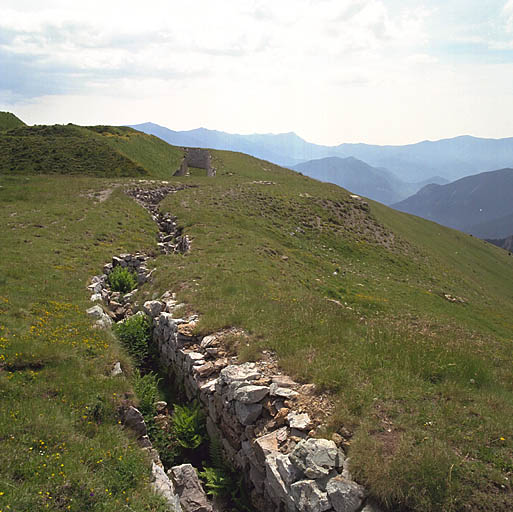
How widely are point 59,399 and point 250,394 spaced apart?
5.09 m

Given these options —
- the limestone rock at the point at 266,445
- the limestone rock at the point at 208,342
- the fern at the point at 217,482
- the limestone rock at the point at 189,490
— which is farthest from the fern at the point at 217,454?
the limestone rock at the point at 208,342

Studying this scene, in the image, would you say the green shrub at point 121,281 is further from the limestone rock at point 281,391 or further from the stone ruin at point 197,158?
the stone ruin at point 197,158

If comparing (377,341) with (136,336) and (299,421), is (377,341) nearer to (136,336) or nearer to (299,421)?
(299,421)

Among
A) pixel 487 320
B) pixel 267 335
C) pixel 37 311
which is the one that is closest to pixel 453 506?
pixel 267 335

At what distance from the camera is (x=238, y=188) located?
1938 inches

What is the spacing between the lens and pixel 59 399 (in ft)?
30.2

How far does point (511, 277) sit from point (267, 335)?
2611 inches

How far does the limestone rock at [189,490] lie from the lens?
8508 mm

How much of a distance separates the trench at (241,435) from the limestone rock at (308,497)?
17 millimetres

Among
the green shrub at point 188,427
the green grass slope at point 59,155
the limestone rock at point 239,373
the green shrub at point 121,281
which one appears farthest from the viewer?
the green grass slope at point 59,155

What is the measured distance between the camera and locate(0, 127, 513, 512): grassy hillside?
6.96m

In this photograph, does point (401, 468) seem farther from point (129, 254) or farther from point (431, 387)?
point (129, 254)

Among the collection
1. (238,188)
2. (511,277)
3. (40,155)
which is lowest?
(511,277)

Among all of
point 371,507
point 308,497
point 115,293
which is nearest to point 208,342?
point 308,497
